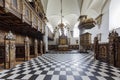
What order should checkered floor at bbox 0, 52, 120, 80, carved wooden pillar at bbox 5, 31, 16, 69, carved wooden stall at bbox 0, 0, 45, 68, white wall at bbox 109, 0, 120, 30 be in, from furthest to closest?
white wall at bbox 109, 0, 120, 30
carved wooden pillar at bbox 5, 31, 16, 69
carved wooden stall at bbox 0, 0, 45, 68
checkered floor at bbox 0, 52, 120, 80

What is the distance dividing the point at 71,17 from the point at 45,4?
Result: 7.28 m

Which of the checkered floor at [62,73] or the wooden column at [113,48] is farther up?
the wooden column at [113,48]

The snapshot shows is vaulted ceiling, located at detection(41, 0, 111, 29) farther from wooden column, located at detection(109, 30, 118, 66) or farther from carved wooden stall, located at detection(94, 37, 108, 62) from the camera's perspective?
wooden column, located at detection(109, 30, 118, 66)

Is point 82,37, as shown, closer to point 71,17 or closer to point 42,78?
point 71,17

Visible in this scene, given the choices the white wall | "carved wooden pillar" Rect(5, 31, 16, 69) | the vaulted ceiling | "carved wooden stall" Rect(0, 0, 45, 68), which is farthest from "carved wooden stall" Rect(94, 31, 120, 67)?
the vaulted ceiling

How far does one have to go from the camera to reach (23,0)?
437 cm

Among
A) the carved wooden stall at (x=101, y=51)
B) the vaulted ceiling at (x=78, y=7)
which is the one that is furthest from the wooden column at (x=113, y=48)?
the vaulted ceiling at (x=78, y=7)

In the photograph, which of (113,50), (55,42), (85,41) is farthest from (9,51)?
(55,42)

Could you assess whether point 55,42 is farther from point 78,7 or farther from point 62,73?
point 62,73

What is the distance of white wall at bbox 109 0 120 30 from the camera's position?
8.33m

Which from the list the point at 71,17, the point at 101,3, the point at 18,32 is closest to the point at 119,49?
the point at 18,32

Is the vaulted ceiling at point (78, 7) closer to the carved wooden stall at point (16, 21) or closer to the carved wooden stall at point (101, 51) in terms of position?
the carved wooden stall at point (101, 51)

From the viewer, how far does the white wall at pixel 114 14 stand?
8.33 metres

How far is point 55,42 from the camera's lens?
20188mm
